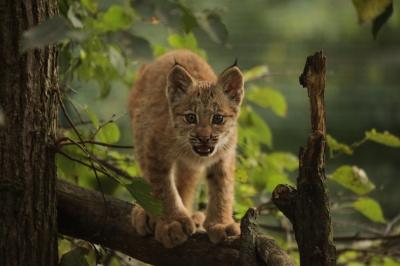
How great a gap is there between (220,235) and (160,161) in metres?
0.68

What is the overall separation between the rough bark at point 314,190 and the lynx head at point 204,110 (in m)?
1.35

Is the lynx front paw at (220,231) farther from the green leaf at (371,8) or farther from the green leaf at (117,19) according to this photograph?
the green leaf at (371,8)

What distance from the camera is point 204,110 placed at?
3.36m

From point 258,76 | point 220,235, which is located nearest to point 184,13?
point 220,235

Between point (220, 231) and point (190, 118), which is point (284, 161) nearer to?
point (190, 118)

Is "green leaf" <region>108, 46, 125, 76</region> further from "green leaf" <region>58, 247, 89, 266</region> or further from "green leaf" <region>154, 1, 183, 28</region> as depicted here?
"green leaf" <region>154, 1, 183, 28</region>

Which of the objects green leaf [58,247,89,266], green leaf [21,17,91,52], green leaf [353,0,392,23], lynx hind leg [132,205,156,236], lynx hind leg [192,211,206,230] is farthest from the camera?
lynx hind leg [192,211,206,230]

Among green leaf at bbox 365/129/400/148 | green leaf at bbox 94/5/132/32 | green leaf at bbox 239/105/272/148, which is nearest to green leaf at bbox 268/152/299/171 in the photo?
green leaf at bbox 239/105/272/148

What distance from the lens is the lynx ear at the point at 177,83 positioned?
337cm

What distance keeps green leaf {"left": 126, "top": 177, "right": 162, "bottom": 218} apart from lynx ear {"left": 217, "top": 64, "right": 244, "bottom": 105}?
4.55ft

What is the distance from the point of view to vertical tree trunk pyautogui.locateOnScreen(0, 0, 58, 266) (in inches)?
87.7

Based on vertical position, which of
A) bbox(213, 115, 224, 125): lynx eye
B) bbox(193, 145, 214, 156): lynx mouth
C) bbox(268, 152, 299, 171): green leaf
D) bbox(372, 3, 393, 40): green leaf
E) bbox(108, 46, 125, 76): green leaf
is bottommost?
bbox(268, 152, 299, 171): green leaf

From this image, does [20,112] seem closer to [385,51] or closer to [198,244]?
[198,244]

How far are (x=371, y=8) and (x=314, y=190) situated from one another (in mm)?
608
